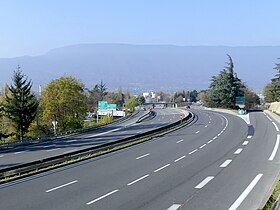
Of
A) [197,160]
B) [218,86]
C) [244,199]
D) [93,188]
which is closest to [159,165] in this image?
[197,160]

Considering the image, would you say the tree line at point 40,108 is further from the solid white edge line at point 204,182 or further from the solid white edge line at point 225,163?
the solid white edge line at point 204,182

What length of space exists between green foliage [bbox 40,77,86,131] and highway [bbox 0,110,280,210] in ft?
139

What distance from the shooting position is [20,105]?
2405 inches

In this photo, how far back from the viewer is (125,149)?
1266 inches

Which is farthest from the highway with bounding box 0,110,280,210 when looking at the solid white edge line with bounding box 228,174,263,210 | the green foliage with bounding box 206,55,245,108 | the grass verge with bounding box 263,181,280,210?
the green foliage with bounding box 206,55,245,108

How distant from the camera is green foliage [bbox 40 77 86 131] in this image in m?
69.6

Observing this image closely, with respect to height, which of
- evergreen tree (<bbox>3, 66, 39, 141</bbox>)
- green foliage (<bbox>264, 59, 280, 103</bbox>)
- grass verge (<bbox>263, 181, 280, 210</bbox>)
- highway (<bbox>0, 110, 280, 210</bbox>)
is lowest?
highway (<bbox>0, 110, 280, 210</bbox>)

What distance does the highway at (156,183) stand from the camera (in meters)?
14.3

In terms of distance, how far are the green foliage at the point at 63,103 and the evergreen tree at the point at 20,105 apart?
5631mm

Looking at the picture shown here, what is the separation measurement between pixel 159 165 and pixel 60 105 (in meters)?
49.5

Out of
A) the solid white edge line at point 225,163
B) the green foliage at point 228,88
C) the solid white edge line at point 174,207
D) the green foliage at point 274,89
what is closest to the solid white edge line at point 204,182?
the solid white edge line at point 174,207

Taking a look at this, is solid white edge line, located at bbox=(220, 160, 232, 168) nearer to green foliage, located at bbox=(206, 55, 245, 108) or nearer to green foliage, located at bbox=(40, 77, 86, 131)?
green foliage, located at bbox=(40, 77, 86, 131)

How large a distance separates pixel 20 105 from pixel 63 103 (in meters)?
10.2

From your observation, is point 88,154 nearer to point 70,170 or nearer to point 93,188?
point 70,170
